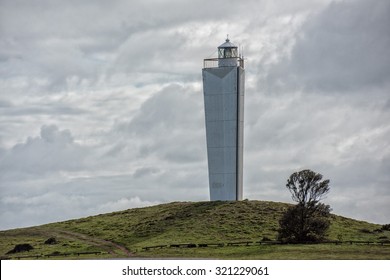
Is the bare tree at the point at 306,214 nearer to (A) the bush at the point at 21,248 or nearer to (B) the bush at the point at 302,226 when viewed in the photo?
(B) the bush at the point at 302,226

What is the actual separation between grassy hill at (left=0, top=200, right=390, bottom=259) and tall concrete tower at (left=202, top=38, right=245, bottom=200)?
11.2 ft

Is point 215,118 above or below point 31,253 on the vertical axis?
above

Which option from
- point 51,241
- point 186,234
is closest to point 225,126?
point 186,234

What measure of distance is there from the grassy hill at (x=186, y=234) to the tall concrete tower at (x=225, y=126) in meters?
3.42

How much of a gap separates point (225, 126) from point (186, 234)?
787 inches

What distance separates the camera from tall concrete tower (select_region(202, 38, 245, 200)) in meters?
124

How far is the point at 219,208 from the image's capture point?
123375mm

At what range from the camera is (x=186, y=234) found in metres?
111

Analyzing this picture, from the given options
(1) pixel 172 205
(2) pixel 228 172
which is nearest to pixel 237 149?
(2) pixel 228 172

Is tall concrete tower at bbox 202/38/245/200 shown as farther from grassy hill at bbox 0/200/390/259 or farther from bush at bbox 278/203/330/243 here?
bush at bbox 278/203/330/243

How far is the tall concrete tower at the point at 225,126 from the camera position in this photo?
124 meters

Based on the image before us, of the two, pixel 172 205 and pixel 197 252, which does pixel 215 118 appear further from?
pixel 197 252

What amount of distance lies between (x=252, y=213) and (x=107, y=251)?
2636cm

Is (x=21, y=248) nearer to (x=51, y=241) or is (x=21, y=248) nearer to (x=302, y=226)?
(x=51, y=241)
